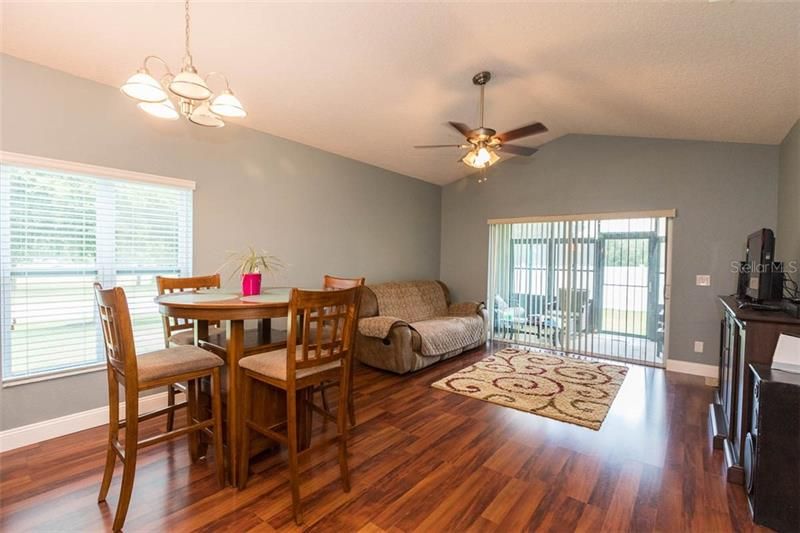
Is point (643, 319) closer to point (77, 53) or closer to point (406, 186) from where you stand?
point (406, 186)

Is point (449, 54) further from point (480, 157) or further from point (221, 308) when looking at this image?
point (221, 308)

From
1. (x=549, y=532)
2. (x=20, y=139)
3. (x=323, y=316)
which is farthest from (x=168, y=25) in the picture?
(x=549, y=532)

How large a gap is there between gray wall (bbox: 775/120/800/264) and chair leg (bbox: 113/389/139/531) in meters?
4.66

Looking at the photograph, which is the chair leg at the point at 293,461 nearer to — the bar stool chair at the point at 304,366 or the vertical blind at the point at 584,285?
the bar stool chair at the point at 304,366

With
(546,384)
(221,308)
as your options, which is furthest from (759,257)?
(221,308)

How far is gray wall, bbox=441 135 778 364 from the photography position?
3.91 metres

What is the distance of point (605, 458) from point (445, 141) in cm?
353

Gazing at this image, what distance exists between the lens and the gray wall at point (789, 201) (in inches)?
119

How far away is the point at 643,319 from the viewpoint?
452cm

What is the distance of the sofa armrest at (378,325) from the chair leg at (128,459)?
250 cm

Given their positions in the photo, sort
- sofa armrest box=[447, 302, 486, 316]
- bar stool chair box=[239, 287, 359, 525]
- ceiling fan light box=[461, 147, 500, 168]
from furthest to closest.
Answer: sofa armrest box=[447, 302, 486, 316], ceiling fan light box=[461, 147, 500, 168], bar stool chair box=[239, 287, 359, 525]

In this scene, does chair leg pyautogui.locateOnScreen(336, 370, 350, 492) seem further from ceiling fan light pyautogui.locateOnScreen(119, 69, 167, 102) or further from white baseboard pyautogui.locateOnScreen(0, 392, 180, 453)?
white baseboard pyautogui.locateOnScreen(0, 392, 180, 453)

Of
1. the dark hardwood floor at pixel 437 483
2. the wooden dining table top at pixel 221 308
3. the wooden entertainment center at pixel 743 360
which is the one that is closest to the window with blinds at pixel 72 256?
the dark hardwood floor at pixel 437 483

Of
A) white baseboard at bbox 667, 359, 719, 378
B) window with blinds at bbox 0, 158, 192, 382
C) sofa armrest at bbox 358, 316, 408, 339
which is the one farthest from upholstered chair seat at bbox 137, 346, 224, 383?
white baseboard at bbox 667, 359, 719, 378
